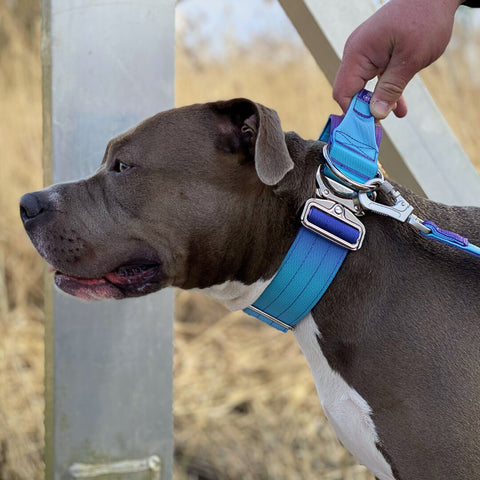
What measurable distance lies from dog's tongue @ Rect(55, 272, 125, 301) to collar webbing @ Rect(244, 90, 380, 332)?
1.65 feet

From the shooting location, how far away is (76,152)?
8.66 feet

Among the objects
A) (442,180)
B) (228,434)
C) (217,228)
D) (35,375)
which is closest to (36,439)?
(35,375)

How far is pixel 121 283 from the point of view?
232 cm

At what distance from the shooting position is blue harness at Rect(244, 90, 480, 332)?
6.91 ft

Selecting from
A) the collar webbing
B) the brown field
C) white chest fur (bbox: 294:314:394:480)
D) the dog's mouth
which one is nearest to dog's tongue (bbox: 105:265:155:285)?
the dog's mouth

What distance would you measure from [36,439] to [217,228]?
8.07 feet

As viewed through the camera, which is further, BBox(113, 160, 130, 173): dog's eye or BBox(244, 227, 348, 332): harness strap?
BBox(113, 160, 130, 173): dog's eye

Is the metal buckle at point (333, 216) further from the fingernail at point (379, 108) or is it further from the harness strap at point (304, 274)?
the fingernail at point (379, 108)

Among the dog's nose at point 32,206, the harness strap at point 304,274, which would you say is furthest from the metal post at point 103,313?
the harness strap at point 304,274

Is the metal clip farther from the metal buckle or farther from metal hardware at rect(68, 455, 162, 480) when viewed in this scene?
metal hardware at rect(68, 455, 162, 480)

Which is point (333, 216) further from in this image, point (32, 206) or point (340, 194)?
point (32, 206)

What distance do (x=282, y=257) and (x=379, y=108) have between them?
0.55 m

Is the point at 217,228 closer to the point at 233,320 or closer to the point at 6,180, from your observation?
the point at 233,320

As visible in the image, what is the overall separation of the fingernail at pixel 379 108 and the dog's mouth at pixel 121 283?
Answer: 2.70ft
